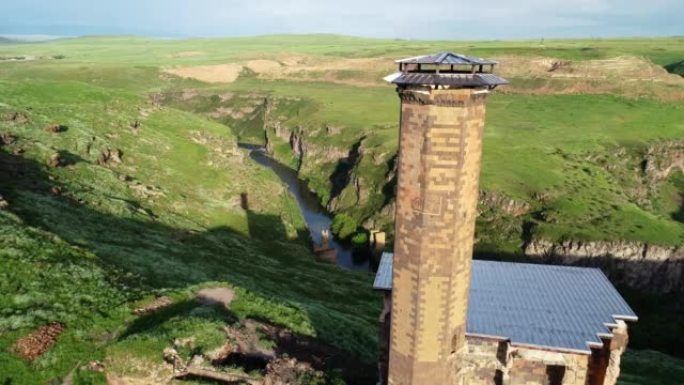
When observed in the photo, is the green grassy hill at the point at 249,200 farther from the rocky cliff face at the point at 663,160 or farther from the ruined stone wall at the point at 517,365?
the ruined stone wall at the point at 517,365

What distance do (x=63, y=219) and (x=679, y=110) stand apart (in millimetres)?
111793

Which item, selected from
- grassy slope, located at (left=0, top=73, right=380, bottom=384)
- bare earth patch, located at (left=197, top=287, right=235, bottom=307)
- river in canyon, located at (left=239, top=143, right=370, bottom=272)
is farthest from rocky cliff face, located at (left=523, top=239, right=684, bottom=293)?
bare earth patch, located at (left=197, top=287, right=235, bottom=307)

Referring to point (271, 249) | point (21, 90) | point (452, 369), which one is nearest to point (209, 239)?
point (271, 249)

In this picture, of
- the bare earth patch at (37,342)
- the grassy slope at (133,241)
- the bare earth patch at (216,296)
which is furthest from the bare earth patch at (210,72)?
the bare earth patch at (37,342)

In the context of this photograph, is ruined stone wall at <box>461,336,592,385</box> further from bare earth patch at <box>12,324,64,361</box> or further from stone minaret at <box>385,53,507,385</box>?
bare earth patch at <box>12,324,64,361</box>

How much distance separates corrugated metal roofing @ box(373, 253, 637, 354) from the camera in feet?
66.4

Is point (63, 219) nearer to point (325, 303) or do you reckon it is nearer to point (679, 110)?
point (325, 303)

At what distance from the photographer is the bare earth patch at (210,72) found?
7397 inches

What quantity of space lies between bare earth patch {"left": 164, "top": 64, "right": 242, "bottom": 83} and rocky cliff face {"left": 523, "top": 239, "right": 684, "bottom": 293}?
510 feet

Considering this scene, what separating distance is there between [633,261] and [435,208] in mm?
48912

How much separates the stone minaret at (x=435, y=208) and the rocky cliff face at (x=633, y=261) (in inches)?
1708

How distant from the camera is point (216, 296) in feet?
89.5

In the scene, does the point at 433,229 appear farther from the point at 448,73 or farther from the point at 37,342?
the point at 37,342

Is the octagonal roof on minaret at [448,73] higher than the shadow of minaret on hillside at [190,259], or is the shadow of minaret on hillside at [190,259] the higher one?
the octagonal roof on minaret at [448,73]
